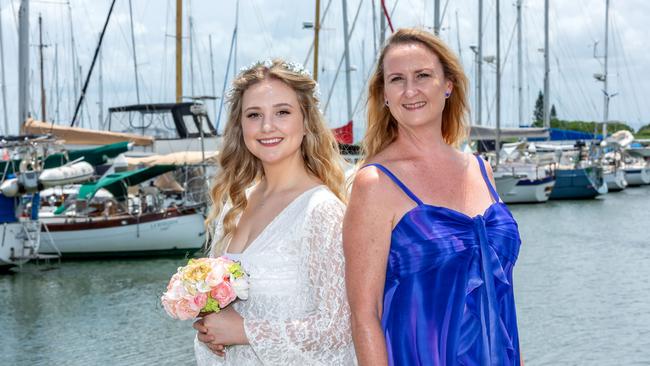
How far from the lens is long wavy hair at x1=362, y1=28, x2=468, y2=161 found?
3.08 m

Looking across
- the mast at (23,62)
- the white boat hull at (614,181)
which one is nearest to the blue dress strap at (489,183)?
the mast at (23,62)

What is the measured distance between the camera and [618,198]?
45938 millimetres

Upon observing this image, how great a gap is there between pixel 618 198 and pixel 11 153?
3404cm

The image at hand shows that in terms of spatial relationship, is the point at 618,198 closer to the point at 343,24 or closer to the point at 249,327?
the point at 343,24

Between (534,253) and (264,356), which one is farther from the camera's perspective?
(534,253)

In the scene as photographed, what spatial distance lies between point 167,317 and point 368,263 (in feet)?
42.0

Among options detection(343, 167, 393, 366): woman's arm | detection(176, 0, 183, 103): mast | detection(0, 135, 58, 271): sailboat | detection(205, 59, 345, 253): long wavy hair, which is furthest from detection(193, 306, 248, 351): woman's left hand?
detection(176, 0, 183, 103): mast

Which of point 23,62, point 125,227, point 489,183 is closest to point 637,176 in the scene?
point 125,227

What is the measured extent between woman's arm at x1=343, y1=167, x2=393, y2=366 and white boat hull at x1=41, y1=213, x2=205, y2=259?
20.1 m

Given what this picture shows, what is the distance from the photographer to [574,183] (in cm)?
4406

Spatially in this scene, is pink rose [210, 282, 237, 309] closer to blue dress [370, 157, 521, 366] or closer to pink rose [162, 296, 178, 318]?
pink rose [162, 296, 178, 318]

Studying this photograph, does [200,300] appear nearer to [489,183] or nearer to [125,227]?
[489,183]

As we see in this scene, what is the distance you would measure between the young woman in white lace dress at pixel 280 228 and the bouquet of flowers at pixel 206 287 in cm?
8

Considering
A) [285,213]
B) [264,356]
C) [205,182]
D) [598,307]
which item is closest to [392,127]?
[285,213]
